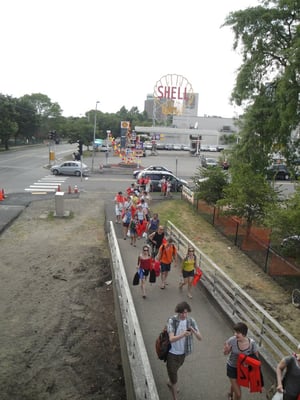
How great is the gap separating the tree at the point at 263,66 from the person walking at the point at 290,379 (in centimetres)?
1498

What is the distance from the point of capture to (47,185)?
29.5 meters

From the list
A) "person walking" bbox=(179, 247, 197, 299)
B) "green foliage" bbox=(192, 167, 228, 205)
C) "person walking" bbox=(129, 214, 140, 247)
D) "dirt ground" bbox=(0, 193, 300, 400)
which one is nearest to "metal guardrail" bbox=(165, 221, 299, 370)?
"person walking" bbox=(179, 247, 197, 299)

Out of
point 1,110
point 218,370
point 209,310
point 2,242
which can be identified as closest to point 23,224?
point 2,242

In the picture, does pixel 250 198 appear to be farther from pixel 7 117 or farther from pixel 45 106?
pixel 45 106

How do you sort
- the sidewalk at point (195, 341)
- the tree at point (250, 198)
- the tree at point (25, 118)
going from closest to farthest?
1. the sidewalk at point (195, 341)
2. the tree at point (250, 198)
3. the tree at point (25, 118)

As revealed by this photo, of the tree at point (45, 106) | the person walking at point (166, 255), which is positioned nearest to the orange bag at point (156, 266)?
the person walking at point (166, 255)

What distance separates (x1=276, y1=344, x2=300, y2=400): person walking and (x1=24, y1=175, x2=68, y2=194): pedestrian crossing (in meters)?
23.8

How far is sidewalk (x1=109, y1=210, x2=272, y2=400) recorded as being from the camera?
5.76m

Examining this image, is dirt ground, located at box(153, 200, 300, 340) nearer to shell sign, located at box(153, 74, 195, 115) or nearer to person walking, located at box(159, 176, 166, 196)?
person walking, located at box(159, 176, 166, 196)

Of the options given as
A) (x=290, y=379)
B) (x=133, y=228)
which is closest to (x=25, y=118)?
(x=133, y=228)

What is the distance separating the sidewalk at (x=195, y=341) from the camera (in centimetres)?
576

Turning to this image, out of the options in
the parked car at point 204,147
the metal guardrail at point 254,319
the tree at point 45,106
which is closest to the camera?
the metal guardrail at point 254,319

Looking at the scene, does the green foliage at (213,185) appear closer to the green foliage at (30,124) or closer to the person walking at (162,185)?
the person walking at (162,185)

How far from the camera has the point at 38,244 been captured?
15.1 meters
